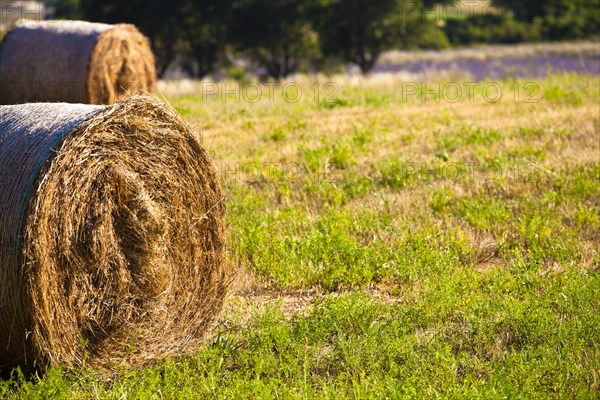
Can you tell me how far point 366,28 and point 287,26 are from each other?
3584 mm

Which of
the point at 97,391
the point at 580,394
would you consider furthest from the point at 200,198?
the point at 580,394

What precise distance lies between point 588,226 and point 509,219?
81 centimetres

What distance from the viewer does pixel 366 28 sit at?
33.9 metres

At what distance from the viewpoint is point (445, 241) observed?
8156 mm

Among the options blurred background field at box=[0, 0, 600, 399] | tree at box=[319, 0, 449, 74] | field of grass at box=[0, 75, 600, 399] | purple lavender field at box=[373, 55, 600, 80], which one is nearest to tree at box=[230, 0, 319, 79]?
tree at box=[319, 0, 449, 74]

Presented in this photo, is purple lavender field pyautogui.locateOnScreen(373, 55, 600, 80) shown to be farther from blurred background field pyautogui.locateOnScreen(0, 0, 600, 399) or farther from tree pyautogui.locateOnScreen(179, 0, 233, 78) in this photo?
tree pyautogui.locateOnScreen(179, 0, 233, 78)

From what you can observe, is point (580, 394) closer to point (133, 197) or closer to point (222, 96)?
point (133, 197)

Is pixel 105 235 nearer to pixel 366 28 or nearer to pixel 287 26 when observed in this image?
pixel 287 26

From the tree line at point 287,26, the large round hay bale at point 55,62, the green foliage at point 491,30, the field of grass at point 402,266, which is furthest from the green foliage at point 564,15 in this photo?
the large round hay bale at point 55,62

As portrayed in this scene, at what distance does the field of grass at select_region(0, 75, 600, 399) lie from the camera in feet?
17.7

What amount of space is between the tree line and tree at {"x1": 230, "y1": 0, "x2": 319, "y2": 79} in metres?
0.04

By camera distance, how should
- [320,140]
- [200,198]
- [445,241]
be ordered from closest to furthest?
1. [200,198]
2. [445,241]
3. [320,140]

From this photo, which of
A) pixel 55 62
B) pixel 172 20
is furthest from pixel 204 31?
pixel 55 62

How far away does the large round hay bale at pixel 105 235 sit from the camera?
17.3 feet
